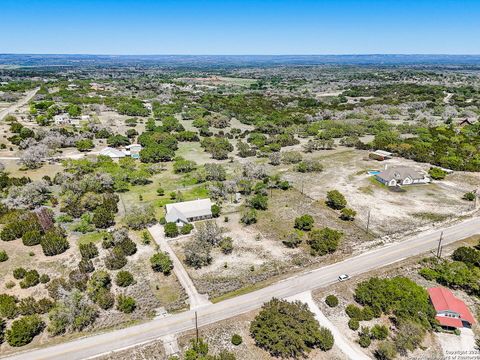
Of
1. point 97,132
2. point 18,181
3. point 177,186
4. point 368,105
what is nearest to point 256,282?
point 177,186

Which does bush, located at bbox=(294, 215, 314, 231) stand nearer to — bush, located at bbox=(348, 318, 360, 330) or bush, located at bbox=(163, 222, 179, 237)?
bush, located at bbox=(163, 222, 179, 237)

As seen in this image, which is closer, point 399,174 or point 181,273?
point 181,273

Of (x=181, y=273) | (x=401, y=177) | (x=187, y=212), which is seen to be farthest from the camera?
(x=401, y=177)

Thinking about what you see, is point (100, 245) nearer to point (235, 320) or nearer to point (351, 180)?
point (235, 320)

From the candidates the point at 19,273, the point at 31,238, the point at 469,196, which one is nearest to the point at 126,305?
the point at 19,273

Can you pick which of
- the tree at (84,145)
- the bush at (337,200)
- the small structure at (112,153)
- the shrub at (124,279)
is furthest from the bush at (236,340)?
the tree at (84,145)

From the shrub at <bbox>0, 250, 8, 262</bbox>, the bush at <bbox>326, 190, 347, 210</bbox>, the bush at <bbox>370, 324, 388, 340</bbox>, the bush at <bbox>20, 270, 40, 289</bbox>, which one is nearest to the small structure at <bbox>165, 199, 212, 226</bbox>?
the bush at <bbox>20, 270, 40, 289</bbox>

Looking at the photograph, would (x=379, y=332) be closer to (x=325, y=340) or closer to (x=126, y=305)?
(x=325, y=340)
